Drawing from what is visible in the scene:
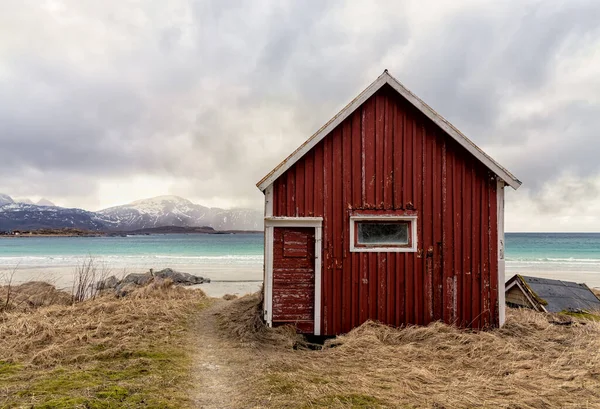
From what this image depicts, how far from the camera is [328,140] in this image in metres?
8.59

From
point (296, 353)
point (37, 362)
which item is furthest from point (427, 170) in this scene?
point (37, 362)

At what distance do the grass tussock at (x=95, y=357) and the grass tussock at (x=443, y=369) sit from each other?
1.79 m

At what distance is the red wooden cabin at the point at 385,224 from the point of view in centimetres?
837

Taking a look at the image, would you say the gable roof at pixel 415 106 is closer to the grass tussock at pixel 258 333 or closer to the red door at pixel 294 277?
the red door at pixel 294 277

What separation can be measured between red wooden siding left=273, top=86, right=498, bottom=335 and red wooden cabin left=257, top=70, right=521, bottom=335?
2 centimetres

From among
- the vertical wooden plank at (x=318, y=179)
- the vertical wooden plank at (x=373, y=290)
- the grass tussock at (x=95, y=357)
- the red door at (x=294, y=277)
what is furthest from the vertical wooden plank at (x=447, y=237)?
the grass tussock at (x=95, y=357)

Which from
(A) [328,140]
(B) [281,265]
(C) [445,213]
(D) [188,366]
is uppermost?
(A) [328,140]

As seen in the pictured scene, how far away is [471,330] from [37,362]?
895cm

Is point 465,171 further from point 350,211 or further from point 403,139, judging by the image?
point 350,211

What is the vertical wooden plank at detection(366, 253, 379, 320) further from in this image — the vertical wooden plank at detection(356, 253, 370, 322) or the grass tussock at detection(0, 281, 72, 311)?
the grass tussock at detection(0, 281, 72, 311)

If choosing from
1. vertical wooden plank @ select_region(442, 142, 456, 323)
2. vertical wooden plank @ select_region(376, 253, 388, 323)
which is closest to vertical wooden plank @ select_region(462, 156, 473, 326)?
vertical wooden plank @ select_region(442, 142, 456, 323)

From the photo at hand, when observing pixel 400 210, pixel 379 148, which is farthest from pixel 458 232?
pixel 379 148

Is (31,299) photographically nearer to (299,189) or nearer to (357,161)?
(299,189)

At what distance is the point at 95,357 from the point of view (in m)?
6.59
